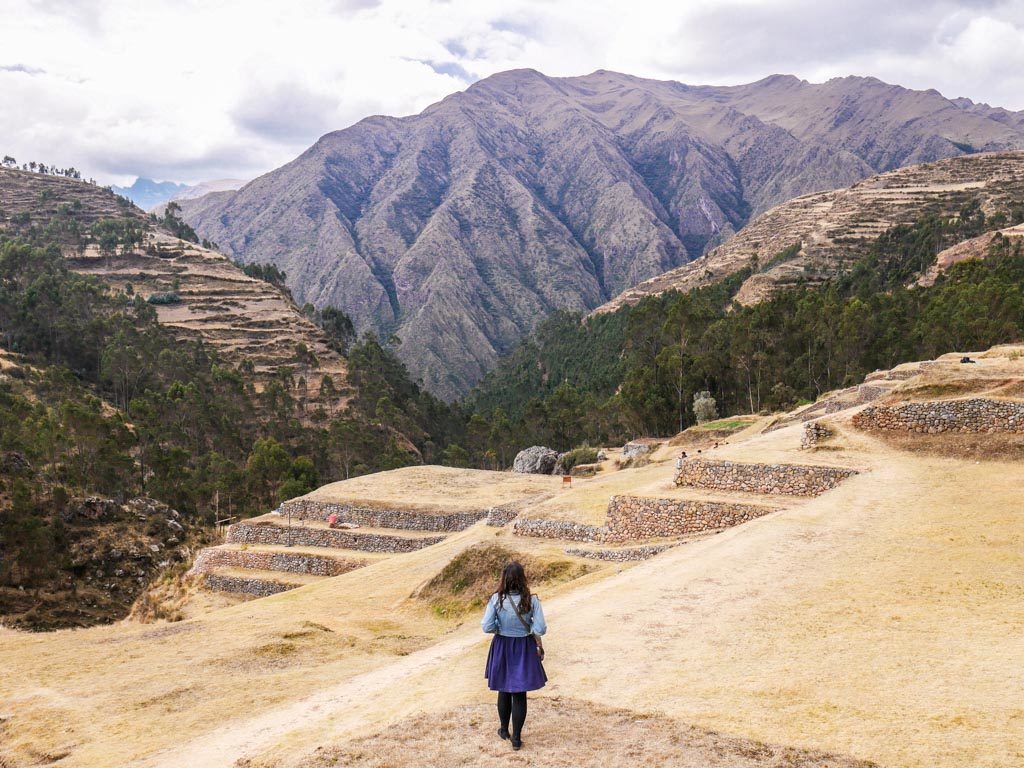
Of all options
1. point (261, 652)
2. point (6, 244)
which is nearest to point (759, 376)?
point (261, 652)

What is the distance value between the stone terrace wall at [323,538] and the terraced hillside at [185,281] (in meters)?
63.7

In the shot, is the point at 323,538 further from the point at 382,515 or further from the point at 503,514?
the point at 503,514

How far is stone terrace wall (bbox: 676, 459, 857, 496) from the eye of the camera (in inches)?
888

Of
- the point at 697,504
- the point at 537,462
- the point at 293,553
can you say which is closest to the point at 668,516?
the point at 697,504

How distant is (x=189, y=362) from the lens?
9850 cm

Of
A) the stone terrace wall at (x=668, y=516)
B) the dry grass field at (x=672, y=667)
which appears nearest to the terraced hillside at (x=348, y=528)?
the stone terrace wall at (x=668, y=516)

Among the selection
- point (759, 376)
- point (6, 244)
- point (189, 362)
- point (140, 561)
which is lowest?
point (140, 561)

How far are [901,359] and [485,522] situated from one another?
4423 cm

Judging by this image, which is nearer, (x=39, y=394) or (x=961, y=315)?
(x=961, y=315)

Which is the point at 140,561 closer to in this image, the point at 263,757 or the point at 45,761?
the point at 45,761

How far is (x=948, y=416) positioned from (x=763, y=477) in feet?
22.0

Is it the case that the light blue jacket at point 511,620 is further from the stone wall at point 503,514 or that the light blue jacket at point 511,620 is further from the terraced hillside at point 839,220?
the terraced hillside at point 839,220

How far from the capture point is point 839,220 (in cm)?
13788

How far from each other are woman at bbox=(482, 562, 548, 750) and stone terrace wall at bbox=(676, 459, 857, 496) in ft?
52.2
